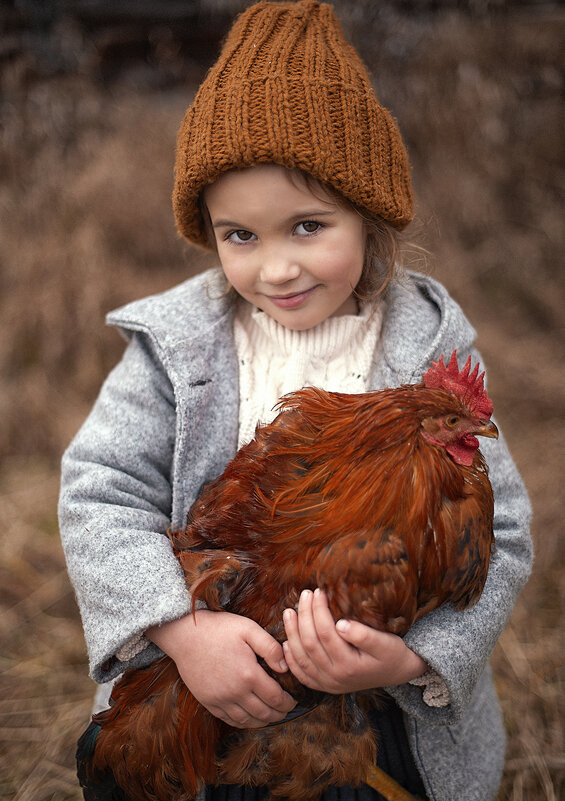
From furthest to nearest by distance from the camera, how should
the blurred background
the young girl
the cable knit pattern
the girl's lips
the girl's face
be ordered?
1. the blurred background
2. the cable knit pattern
3. the girl's lips
4. the girl's face
5. the young girl

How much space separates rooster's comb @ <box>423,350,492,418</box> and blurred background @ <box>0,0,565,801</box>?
2518 mm

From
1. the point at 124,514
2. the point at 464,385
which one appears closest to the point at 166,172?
the point at 124,514

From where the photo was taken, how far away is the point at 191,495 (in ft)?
5.83

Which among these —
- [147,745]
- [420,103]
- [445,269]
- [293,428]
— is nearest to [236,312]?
[293,428]

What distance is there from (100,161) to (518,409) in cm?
307

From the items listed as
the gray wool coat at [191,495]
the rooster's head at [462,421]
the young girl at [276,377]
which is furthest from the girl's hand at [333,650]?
the rooster's head at [462,421]

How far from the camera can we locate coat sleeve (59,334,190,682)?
1495 millimetres

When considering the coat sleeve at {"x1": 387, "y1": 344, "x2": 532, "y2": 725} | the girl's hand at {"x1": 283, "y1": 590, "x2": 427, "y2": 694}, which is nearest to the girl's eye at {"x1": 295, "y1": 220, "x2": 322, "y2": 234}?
the coat sleeve at {"x1": 387, "y1": 344, "x2": 532, "y2": 725}

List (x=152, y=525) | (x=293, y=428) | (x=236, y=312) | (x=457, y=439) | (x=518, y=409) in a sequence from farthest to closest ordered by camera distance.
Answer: (x=518, y=409) → (x=236, y=312) → (x=152, y=525) → (x=293, y=428) → (x=457, y=439)

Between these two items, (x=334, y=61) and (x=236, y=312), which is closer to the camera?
(x=334, y=61)

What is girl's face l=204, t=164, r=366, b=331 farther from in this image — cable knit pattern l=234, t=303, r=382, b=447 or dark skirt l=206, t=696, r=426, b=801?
dark skirt l=206, t=696, r=426, b=801

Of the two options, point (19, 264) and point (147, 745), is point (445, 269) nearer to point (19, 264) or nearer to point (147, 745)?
point (19, 264)

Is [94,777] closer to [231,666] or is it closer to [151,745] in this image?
[151,745]

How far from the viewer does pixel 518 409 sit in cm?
390
